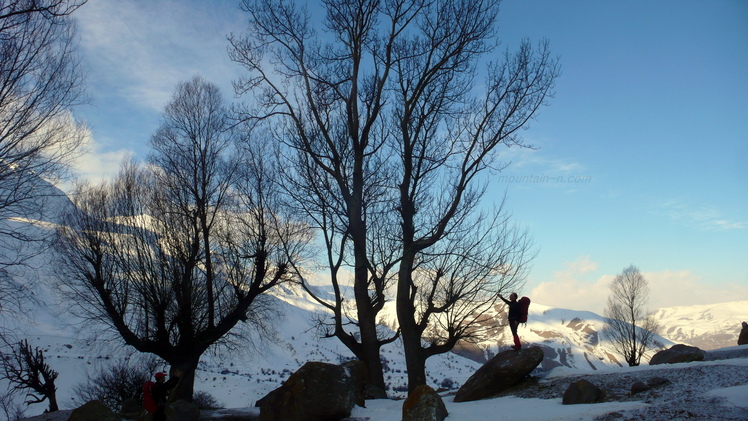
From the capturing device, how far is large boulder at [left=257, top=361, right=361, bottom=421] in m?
9.29

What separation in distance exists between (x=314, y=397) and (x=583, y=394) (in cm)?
512

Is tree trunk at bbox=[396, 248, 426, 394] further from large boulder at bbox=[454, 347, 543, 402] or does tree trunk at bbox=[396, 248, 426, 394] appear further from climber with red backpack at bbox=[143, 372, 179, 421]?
climber with red backpack at bbox=[143, 372, 179, 421]

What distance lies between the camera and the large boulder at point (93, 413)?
448 inches

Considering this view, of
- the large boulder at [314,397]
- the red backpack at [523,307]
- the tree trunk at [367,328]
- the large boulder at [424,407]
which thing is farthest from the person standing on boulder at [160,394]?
the red backpack at [523,307]

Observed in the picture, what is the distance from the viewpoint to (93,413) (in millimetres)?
11461

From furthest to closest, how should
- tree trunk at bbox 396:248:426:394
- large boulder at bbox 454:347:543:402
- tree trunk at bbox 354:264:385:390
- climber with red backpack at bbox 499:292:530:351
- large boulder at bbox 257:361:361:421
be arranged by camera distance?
tree trunk at bbox 354:264:385:390
tree trunk at bbox 396:248:426:394
climber with red backpack at bbox 499:292:530:351
large boulder at bbox 454:347:543:402
large boulder at bbox 257:361:361:421

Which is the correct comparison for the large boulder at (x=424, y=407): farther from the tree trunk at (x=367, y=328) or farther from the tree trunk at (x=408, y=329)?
the tree trunk at (x=367, y=328)

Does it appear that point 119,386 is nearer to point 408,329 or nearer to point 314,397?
point 408,329

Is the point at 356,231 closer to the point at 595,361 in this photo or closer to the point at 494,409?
the point at 494,409

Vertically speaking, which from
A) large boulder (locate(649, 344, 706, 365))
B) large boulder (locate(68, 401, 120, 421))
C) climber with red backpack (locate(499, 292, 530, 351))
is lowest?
large boulder (locate(649, 344, 706, 365))

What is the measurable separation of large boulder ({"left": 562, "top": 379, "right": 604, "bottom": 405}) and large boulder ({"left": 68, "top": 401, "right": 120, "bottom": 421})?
10904 mm

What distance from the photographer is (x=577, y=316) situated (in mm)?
179000

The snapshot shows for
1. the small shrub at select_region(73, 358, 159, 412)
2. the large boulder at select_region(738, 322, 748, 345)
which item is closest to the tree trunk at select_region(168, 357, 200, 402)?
the small shrub at select_region(73, 358, 159, 412)

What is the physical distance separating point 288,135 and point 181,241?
5.87 meters
